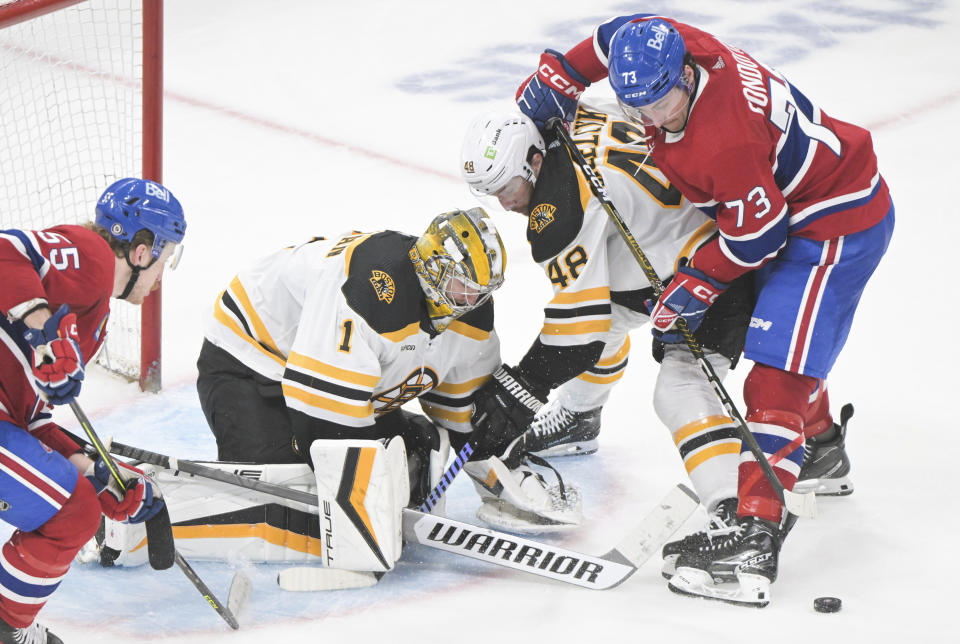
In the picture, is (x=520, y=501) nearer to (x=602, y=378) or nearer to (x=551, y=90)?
(x=602, y=378)

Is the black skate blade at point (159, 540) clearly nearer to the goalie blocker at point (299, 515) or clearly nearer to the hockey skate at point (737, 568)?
the goalie blocker at point (299, 515)

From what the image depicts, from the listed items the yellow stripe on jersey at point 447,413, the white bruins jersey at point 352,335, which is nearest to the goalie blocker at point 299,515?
the white bruins jersey at point 352,335

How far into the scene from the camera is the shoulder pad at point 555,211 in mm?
2832

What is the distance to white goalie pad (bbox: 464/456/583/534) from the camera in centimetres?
305

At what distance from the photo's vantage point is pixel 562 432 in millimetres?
3523

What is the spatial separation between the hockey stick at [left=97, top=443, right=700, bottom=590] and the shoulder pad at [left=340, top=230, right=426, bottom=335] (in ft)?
→ 1.58

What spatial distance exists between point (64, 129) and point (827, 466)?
3.84 meters

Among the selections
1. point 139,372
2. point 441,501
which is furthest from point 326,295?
point 139,372

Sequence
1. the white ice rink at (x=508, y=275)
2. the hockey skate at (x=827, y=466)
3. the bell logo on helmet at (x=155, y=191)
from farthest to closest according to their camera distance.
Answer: the hockey skate at (x=827, y=466)
the white ice rink at (x=508, y=275)
the bell logo on helmet at (x=155, y=191)

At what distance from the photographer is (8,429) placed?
220cm

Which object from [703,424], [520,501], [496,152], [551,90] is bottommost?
[520,501]

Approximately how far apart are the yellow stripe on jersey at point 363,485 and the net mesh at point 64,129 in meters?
1.63

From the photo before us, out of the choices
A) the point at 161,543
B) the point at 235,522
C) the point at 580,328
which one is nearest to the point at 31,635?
the point at 161,543

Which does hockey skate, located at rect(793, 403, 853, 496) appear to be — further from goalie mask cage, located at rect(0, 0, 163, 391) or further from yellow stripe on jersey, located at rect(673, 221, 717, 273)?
goalie mask cage, located at rect(0, 0, 163, 391)
